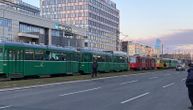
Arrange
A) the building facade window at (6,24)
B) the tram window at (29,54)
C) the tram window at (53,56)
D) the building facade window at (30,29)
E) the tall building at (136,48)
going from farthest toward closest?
the tall building at (136,48), the building facade window at (30,29), the building facade window at (6,24), the tram window at (53,56), the tram window at (29,54)

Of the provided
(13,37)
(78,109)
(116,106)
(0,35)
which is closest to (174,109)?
(116,106)

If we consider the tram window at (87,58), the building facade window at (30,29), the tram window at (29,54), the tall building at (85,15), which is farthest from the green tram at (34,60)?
the tall building at (85,15)

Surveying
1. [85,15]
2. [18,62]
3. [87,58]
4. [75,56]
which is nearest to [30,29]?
[85,15]

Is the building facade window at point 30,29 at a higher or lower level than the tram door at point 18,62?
higher

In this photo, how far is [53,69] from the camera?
1660 inches

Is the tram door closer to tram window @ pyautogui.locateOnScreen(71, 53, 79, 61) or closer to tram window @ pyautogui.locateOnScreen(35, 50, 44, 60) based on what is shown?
tram window @ pyautogui.locateOnScreen(35, 50, 44, 60)

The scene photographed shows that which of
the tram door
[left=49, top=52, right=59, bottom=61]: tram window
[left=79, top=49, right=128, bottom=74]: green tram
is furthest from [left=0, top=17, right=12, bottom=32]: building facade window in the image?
the tram door

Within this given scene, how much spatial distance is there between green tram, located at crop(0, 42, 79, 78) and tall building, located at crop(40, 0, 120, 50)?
11467 centimetres

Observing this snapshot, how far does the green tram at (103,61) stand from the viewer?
51969mm

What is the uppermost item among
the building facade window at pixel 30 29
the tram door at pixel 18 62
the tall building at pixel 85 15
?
the tall building at pixel 85 15

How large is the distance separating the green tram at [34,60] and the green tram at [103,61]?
12.7 feet

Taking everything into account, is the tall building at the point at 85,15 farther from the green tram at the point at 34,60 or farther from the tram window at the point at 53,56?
the tram window at the point at 53,56

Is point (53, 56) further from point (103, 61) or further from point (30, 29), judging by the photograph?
point (30, 29)

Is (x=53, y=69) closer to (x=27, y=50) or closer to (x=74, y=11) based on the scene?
(x=27, y=50)
